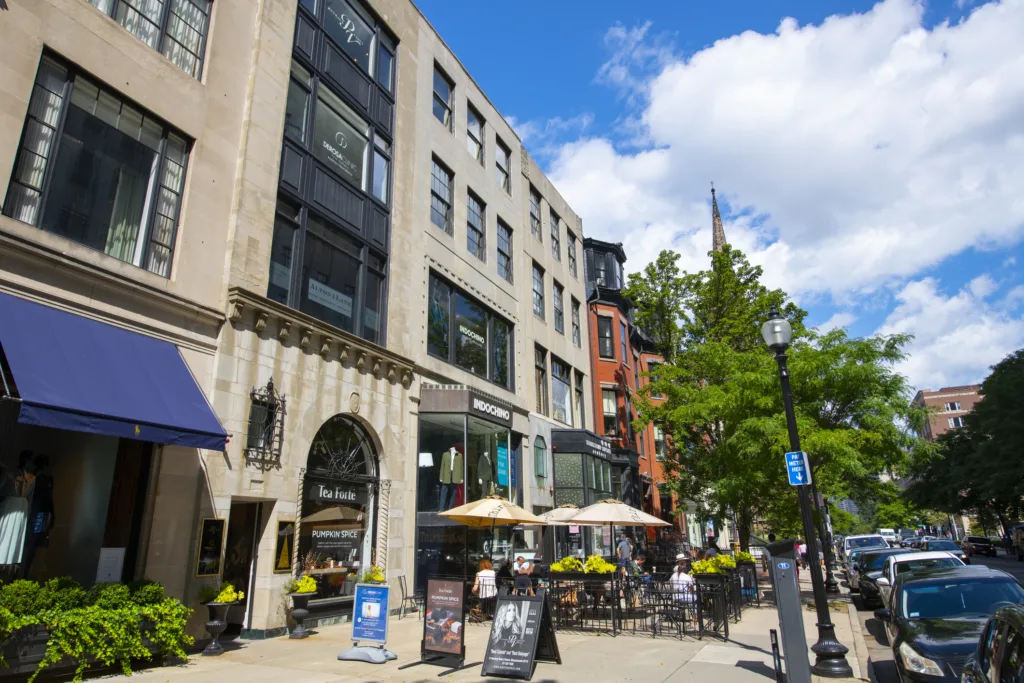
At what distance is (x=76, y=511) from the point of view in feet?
33.1

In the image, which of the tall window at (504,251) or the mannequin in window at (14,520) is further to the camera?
the tall window at (504,251)

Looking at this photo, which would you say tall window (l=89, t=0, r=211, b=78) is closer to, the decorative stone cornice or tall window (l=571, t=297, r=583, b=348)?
the decorative stone cornice

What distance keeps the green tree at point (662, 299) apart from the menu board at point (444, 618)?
22762 mm

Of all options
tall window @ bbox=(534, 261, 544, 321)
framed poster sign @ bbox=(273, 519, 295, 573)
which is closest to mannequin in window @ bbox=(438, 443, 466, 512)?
framed poster sign @ bbox=(273, 519, 295, 573)

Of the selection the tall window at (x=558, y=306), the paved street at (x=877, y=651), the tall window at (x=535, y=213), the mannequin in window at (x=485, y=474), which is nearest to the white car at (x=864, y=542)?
the paved street at (x=877, y=651)

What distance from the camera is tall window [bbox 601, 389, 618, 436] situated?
109 feet

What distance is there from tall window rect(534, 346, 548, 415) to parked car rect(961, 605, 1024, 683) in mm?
21455

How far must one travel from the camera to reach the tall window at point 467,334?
780 inches

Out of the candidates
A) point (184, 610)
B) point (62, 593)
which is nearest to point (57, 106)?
point (62, 593)

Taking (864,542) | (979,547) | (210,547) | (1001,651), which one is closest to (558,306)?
(210,547)

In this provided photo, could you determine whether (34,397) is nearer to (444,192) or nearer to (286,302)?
(286,302)

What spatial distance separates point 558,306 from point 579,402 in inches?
193

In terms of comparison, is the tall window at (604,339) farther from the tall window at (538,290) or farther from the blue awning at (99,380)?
the blue awning at (99,380)

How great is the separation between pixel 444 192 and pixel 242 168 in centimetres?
903
